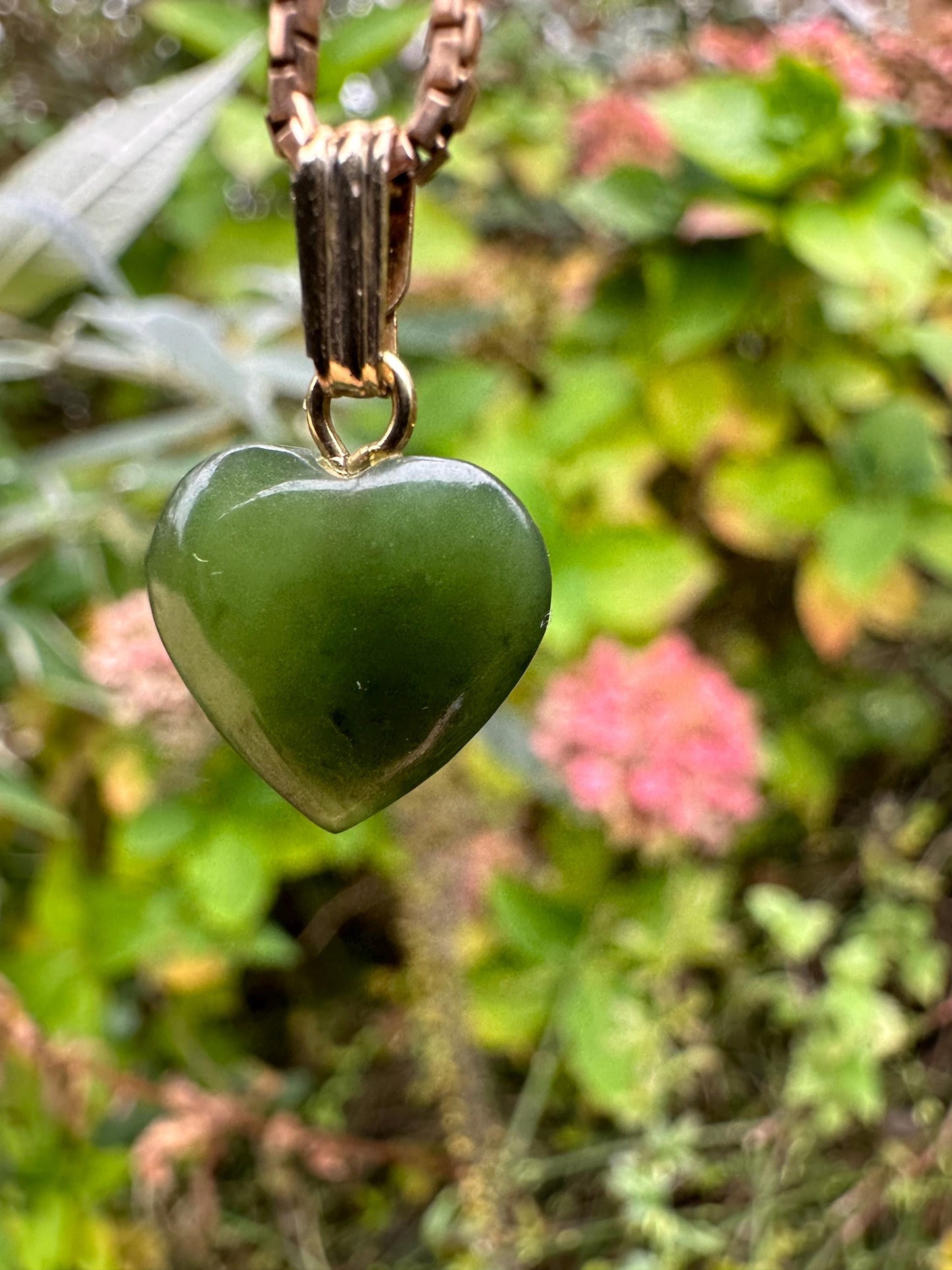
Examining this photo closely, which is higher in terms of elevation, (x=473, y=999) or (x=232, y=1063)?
(x=473, y=999)

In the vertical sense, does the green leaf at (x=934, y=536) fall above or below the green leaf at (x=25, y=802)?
above

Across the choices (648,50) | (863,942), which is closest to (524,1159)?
(863,942)

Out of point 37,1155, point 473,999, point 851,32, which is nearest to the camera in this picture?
point 37,1155

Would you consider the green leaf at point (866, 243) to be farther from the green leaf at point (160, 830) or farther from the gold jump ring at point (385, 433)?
the green leaf at point (160, 830)

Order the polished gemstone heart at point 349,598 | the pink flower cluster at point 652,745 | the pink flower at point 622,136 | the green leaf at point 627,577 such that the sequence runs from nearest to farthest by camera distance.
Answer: the polished gemstone heart at point 349,598 < the pink flower cluster at point 652,745 < the green leaf at point 627,577 < the pink flower at point 622,136

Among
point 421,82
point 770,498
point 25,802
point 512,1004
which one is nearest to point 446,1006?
point 512,1004

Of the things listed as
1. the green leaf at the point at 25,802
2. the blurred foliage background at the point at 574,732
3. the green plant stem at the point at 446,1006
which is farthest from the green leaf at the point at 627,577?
the green leaf at the point at 25,802

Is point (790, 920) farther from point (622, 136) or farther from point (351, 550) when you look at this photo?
point (622, 136)

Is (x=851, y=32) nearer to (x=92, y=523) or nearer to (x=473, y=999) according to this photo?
(x=92, y=523)
